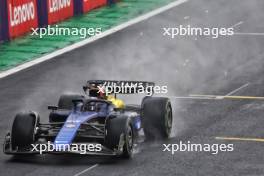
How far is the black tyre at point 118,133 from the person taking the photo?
22328 millimetres

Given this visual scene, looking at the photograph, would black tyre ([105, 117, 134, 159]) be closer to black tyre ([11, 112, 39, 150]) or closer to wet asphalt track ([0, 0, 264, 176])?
wet asphalt track ([0, 0, 264, 176])

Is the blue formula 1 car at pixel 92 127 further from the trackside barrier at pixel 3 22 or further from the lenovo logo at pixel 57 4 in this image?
the lenovo logo at pixel 57 4

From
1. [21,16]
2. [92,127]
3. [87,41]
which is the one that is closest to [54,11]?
[87,41]

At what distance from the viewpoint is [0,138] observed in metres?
24.7

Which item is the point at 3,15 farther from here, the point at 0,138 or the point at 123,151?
the point at 123,151

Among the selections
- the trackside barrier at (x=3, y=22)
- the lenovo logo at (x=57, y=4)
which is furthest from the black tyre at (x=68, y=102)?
the lenovo logo at (x=57, y=4)

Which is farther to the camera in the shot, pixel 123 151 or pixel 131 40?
pixel 131 40

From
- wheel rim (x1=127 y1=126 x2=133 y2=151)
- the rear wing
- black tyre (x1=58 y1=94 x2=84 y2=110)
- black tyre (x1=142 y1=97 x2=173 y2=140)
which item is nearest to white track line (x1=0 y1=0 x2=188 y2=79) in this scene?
black tyre (x1=58 y1=94 x2=84 y2=110)

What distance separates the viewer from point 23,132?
22.6 metres

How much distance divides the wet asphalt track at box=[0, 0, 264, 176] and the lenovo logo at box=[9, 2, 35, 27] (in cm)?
233

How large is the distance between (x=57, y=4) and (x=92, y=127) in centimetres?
1658

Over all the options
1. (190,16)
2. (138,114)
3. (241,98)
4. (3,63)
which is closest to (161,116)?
(138,114)

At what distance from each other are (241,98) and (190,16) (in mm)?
13331

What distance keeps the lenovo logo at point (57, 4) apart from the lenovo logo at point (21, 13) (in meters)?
1.24
